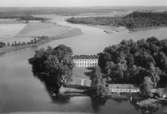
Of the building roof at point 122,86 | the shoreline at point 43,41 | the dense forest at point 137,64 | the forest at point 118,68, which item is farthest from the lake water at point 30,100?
the shoreline at point 43,41

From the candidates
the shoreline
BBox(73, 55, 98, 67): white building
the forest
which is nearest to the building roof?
the forest

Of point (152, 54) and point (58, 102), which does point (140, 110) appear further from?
point (152, 54)

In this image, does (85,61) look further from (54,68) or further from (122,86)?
(122,86)

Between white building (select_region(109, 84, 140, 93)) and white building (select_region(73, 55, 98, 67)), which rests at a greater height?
white building (select_region(73, 55, 98, 67))

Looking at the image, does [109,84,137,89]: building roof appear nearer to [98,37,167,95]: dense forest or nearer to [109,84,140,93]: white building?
[109,84,140,93]: white building

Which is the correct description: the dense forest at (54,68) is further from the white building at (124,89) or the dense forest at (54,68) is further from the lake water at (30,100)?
the white building at (124,89)

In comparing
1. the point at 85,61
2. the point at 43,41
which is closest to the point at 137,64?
the point at 85,61

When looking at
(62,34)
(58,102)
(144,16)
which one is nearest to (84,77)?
(58,102)
